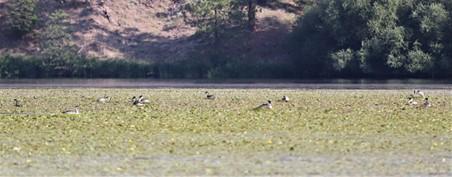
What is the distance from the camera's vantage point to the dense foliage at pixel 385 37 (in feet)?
229

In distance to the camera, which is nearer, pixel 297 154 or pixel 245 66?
pixel 297 154

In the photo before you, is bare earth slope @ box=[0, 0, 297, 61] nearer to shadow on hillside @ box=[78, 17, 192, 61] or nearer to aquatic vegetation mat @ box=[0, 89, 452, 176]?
shadow on hillside @ box=[78, 17, 192, 61]

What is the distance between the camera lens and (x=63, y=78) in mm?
74938

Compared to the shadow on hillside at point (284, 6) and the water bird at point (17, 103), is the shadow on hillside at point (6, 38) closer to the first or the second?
the shadow on hillside at point (284, 6)

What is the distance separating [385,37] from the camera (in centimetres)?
7006

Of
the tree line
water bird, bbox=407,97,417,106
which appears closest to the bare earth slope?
the tree line

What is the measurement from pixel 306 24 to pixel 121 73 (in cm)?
1262

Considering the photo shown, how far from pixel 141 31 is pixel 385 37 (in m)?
22.2

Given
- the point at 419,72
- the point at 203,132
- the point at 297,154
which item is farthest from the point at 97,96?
the point at 419,72

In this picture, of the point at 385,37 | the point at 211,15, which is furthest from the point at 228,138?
the point at 211,15

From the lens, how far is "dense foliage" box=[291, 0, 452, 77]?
69750 millimetres

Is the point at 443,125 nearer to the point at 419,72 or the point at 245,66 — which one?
the point at 419,72

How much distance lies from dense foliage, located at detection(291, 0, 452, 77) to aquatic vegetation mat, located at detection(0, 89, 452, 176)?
1043 inches

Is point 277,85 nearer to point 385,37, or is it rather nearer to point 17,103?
point 385,37
